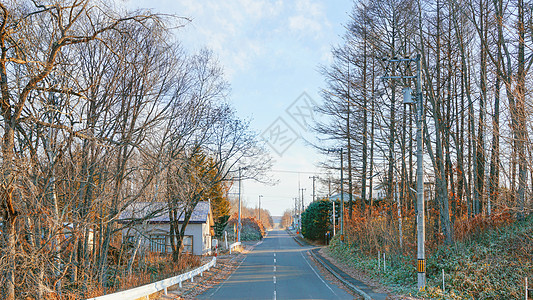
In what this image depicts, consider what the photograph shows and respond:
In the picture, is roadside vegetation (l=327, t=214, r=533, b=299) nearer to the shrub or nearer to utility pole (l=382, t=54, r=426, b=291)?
utility pole (l=382, t=54, r=426, b=291)

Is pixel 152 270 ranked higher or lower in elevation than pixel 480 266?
lower

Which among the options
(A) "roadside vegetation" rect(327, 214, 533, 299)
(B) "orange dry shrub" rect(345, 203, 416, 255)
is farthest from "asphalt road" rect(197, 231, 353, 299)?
(B) "orange dry shrub" rect(345, 203, 416, 255)

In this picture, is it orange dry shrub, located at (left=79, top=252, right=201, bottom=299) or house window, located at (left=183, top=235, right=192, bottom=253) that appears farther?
house window, located at (left=183, top=235, right=192, bottom=253)

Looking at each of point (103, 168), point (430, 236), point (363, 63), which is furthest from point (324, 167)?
point (103, 168)

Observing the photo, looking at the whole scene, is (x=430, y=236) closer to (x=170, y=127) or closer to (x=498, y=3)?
(x=498, y=3)

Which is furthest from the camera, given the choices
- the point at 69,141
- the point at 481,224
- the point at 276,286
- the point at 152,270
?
the point at 152,270

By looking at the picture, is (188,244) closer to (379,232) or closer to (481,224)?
(379,232)

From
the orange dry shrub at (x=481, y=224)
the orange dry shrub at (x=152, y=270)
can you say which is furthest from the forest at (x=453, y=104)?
the orange dry shrub at (x=152, y=270)

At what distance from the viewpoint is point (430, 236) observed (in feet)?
68.3

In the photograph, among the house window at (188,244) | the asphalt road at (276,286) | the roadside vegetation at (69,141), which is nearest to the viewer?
the roadside vegetation at (69,141)

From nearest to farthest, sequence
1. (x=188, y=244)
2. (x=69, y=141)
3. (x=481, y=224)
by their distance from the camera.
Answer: (x=69, y=141), (x=481, y=224), (x=188, y=244)

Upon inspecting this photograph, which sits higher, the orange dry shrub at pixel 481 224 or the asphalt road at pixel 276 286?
the orange dry shrub at pixel 481 224

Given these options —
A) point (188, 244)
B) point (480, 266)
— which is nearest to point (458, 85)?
point (480, 266)

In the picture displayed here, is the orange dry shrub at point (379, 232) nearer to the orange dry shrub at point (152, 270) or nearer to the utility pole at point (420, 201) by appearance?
the utility pole at point (420, 201)
